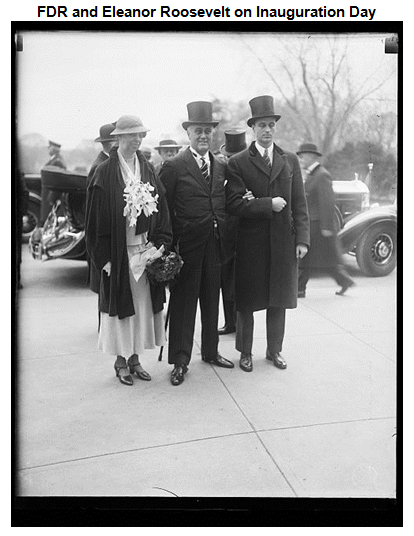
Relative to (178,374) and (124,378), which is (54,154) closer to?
(124,378)

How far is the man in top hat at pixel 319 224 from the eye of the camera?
4270mm

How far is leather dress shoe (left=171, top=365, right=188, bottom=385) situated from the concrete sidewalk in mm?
48

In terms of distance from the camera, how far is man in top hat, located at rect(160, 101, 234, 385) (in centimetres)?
438

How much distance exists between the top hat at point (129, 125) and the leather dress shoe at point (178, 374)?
5.08 ft

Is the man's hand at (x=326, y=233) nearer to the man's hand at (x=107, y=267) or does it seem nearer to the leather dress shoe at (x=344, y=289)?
the leather dress shoe at (x=344, y=289)

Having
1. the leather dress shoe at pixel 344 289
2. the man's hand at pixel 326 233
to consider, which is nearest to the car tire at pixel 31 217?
the man's hand at pixel 326 233

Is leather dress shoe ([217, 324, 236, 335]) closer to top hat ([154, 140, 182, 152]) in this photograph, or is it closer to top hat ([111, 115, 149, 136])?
top hat ([154, 140, 182, 152])

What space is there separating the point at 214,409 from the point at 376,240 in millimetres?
1473

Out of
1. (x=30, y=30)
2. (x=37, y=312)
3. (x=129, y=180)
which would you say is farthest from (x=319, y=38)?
(x=37, y=312)

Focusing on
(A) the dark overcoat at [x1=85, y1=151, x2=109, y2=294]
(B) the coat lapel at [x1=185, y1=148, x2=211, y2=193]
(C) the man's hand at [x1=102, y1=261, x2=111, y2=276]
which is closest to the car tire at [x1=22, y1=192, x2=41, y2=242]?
(A) the dark overcoat at [x1=85, y1=151, x2=109, y2=294]

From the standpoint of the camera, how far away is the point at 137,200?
423cm

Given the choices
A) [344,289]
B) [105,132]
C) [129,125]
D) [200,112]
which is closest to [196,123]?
[200,112]

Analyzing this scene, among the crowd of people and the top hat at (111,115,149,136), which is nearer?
the top hat at (111,115,149,136)
